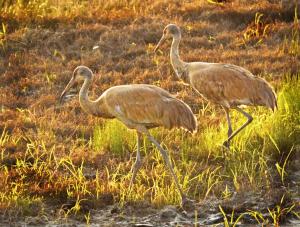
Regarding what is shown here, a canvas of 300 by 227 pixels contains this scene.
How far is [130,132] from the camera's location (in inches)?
392

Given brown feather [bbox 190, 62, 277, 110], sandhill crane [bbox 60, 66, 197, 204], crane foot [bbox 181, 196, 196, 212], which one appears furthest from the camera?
brown feather [bbox 190, 62, 277, 110]

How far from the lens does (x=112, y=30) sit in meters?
14.0

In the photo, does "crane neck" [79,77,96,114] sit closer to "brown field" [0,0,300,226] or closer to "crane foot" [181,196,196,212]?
"brown field" [0,0,300,226]

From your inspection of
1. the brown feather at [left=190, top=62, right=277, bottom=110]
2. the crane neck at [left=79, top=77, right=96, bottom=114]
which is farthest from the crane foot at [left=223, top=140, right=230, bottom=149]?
the crane neck at [left=79, top=77, right=96, bottom=114]

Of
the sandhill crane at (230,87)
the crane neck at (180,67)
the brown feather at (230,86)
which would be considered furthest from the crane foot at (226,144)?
the crane neck at (180,67)

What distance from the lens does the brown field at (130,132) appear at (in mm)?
8383

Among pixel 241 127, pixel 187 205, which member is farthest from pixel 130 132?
pixel 187 205

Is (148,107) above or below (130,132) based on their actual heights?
above

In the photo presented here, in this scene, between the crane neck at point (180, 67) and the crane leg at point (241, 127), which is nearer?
the crane leg at point (241, 127)

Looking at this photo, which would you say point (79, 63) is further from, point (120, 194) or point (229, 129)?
point (120, 194)

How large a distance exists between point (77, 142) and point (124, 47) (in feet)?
12.6

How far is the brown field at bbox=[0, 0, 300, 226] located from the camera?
838 centimetres

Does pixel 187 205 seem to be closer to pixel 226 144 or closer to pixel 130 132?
pixel 226 144

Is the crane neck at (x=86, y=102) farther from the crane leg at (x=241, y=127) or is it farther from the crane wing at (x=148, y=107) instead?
the crane leg at (x=241, y=127)
